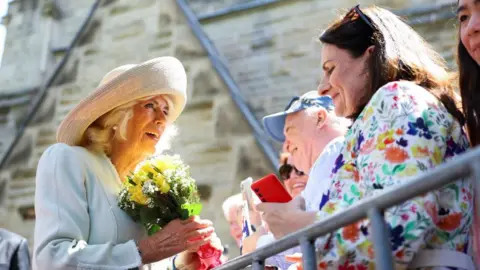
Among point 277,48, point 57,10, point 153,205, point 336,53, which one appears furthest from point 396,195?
point 57,10

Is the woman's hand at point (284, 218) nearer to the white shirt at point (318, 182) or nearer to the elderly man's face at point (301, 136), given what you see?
the white shirt at point (318, 182)

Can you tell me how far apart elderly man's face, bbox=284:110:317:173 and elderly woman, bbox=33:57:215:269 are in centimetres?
60

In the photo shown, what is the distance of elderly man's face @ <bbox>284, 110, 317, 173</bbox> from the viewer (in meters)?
3.16

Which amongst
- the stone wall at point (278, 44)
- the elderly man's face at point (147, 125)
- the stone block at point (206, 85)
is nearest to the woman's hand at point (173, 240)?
the elderly man's face at point (147, 125)

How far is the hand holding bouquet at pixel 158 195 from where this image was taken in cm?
249

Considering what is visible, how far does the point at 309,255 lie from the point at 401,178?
29 centimetres

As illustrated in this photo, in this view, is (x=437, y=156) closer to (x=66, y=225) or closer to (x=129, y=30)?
(x=66, y=225)

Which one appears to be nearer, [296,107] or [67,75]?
[296,107]

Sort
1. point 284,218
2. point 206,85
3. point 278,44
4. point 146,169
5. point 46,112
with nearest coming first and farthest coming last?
point 284,218 → point 146,169 → point 206,85 → point 46,112 → point 278,44

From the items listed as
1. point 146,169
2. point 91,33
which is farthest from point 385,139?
point 91,33

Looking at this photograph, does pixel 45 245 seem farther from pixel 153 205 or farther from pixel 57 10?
pixel 57 10

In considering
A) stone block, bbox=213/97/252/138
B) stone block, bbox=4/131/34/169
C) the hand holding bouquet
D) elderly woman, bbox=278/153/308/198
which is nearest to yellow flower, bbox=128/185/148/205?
the hand holding bouquet

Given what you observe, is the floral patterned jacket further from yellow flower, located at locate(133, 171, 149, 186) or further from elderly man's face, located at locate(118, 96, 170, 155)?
elderly man's face, located at locate(118, 96, 170, 155)

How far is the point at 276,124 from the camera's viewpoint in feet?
11.5
